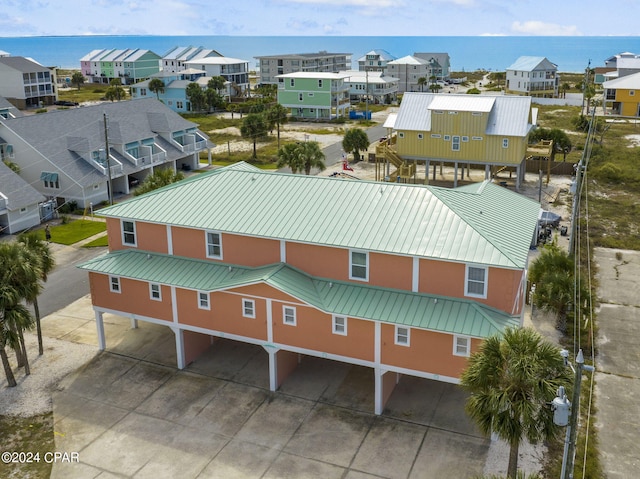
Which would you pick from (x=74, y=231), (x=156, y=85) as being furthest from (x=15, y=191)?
Result: (x=156, y=85)

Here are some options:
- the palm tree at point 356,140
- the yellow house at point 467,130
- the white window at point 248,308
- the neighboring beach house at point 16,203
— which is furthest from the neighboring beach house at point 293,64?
the white window at point 248,308

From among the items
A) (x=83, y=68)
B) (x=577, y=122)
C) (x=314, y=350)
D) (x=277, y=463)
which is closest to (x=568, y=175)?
(x=577, y=122)

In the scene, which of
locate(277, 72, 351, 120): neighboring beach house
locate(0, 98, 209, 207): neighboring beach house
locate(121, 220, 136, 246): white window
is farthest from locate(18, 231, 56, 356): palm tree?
locate(277, 72, 351, 120): neighboring beach house

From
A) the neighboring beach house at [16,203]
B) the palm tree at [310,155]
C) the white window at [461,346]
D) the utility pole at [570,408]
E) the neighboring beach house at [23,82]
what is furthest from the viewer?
the neighboring beach house at [23,82]

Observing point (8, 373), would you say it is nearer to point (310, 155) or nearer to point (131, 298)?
point (131, 298)

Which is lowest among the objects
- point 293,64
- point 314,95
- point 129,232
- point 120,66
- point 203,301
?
point 203,301

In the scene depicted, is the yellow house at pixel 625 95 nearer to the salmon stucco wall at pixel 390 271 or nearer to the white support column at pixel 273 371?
the salmon stucco wall at pixel 390 271
